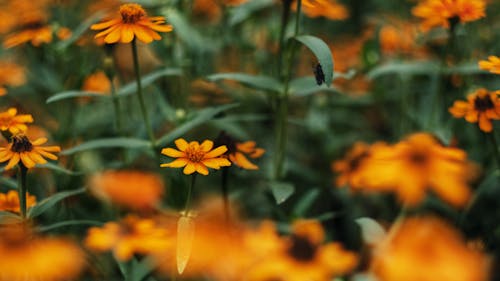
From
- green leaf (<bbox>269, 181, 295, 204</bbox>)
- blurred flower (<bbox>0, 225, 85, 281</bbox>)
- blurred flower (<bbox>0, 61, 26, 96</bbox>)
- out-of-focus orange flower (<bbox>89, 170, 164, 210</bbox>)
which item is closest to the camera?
blurred flower (<bbox>0, 225, 85, 281</bbox>)

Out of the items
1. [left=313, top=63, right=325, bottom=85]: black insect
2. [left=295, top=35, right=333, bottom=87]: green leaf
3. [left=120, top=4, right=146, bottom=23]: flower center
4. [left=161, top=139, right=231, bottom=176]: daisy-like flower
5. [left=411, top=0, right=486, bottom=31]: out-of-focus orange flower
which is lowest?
[left=161, top=139, right=231, bottom=176]: daisy-like flower

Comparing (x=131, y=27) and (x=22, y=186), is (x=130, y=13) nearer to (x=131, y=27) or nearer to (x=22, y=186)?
(x=131, y=27)

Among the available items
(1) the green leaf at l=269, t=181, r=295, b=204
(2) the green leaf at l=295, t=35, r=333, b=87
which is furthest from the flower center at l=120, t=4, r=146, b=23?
(1) the green leaf at l=269, t=181, r=295, b=204

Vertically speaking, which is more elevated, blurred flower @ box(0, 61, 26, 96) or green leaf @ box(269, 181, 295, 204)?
blurred flower @ box(0, 61, 26, 96)

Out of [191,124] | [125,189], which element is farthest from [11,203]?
[191,124]

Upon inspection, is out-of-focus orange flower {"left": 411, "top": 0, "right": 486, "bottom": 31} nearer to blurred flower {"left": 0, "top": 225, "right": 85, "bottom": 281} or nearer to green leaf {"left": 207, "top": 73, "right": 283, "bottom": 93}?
green leaf {"left": 207, "top": 73, "right": 283, "bottom": 93}

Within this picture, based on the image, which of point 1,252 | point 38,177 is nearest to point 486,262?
point 1,252

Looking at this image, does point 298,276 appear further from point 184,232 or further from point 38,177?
point 38,177
